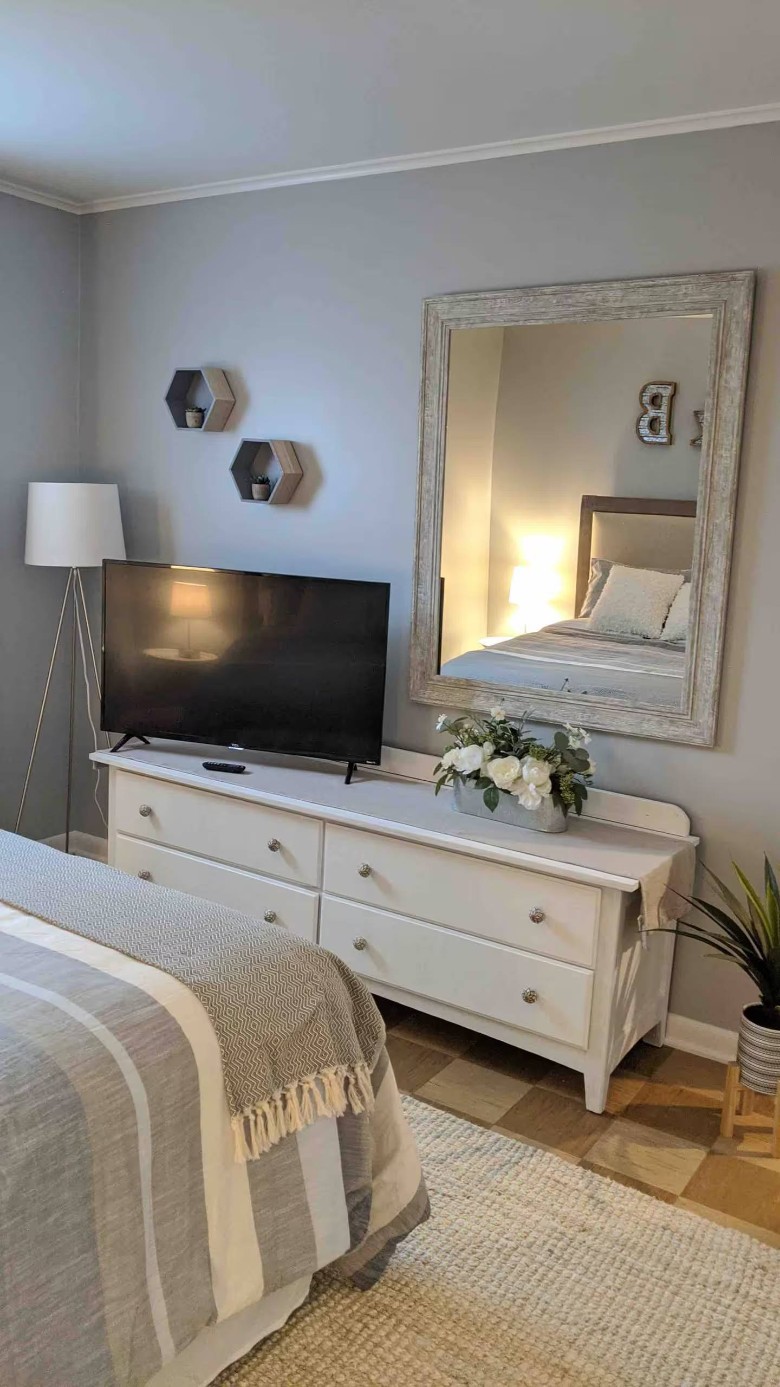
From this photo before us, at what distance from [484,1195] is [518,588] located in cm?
156

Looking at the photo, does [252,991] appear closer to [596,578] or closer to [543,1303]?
[543,1303]

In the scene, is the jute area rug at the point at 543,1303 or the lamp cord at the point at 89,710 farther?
the lamp cord at the point at 89,710

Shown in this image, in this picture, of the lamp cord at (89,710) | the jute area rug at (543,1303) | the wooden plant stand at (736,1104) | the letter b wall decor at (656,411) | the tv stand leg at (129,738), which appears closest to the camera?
the jute area rug at (543,1303)

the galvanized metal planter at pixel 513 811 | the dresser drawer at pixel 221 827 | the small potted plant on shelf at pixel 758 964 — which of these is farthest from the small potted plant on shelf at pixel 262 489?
the small potted plant on shelf at pixel 758 964

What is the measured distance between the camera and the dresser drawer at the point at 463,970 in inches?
108

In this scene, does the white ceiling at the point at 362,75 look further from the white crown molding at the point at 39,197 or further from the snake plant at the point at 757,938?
the snake plant at the point at 757,938

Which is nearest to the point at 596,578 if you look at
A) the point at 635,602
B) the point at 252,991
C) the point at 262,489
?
the point at 635,602

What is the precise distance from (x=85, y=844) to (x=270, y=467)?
66.7 inches

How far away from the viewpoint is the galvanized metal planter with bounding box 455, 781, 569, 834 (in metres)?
2.91

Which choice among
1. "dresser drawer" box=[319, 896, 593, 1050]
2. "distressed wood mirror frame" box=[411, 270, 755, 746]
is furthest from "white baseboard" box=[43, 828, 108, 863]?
"distressed wood mirror frame" box=[411, 270, 755, 746]

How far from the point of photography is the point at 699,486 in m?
2.84

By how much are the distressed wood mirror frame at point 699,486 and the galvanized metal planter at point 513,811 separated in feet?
1.01

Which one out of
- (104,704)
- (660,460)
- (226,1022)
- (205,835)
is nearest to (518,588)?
(660,460)

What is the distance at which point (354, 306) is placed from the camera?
342cm
